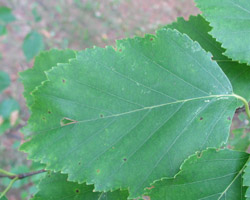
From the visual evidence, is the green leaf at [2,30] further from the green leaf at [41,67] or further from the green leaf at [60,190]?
the green leaf at [60,190]

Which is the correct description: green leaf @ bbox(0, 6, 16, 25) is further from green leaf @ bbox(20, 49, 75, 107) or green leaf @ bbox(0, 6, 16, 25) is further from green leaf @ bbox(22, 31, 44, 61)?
green leaf @ bbox(20, 49, 75, 107)

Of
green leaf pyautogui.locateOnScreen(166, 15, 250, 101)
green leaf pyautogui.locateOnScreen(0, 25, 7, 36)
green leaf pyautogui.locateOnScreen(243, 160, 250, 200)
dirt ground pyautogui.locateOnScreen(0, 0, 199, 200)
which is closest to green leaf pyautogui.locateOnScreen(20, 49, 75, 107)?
green leaf pyautogui.locateOnScreen(166, 15, 250, 101)

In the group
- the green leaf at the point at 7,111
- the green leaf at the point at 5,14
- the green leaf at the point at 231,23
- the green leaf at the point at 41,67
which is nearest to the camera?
the green leaf at the point at 231,23

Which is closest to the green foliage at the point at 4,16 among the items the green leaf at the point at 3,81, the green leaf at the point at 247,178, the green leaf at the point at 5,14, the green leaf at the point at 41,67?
the green leaf at the point at 5,14

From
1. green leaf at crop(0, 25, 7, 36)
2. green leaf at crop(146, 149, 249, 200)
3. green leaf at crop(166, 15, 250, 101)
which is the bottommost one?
green leaf at crop(146, 149, 249, 200)

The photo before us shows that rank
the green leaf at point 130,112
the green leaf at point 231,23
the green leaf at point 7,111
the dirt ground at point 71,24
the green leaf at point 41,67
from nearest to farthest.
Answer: the green leaf at point 130,112
the green leaf at point 231,23
the green leaf at point 41,67
the green leaf at point 7,111
the dirt ground at point 71,24

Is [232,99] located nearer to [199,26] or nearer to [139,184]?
[199,26]

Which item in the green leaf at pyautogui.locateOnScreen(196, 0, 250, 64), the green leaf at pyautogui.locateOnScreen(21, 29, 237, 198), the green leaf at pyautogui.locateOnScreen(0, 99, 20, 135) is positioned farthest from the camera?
the green leaf at pyautogui.locateOnScreen(0, 99, 20, 135)
